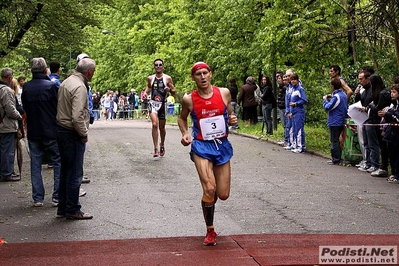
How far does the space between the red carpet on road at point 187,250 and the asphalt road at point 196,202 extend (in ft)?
1.64

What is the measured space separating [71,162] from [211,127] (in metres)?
2.59

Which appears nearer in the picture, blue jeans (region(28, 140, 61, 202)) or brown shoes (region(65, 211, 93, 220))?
brown shoes (region(65, 211, 93, 220))

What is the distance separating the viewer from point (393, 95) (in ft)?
47.3

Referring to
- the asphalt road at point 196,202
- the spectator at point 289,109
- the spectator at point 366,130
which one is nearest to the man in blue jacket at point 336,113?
the asphalt road at point 196,202

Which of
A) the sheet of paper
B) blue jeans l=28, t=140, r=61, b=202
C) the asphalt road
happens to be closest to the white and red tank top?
Answer: the asphalt road

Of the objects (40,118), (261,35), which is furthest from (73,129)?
(261,35)

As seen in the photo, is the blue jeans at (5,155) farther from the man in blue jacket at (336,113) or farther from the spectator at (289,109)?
the spectator at (289,109)

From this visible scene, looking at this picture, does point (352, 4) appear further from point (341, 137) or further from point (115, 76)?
point (115, 76)

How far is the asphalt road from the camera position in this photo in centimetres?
984

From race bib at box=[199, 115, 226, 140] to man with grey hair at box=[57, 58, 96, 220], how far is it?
7.25ft

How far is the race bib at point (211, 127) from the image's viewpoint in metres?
8.85

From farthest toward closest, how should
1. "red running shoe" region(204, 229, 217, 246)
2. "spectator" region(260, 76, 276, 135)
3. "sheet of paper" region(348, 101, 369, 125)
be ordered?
"spectator" region(260, 76, 276, 135) < "sheet of paper" region(348, 101, 369, 125) < "red running shoe" region(204, 229, 217, 246)

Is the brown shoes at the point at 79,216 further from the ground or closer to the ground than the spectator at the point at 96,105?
further from the ground

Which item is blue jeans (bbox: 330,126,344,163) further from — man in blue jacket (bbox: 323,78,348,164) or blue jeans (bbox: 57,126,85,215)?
blue jeans (bbox: 57,126,85,215)
